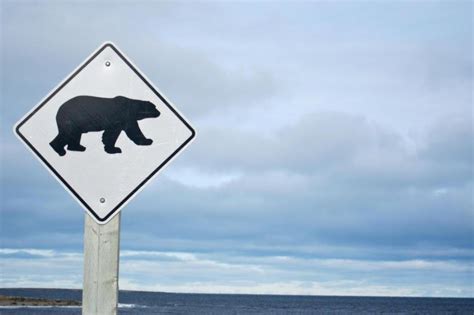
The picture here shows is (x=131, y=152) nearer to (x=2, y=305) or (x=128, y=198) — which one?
(x=128, y=198)

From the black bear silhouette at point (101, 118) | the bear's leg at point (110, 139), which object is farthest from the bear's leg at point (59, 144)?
the bear's leg at point (110, 139)

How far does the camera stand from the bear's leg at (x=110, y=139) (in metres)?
3.54

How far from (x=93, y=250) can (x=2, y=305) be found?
126515 millimetres

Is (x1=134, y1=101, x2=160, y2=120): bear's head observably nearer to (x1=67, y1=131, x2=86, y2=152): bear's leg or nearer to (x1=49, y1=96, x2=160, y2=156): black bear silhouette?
(x1=49, y1=96, x2=160, y2=156): black bear silhouette

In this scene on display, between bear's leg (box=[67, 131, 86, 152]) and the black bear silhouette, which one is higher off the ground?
the black bear silhouette

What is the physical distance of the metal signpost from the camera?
351 centimetres

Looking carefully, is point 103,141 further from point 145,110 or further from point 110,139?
point 145,110

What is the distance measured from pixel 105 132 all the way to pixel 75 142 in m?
0.15

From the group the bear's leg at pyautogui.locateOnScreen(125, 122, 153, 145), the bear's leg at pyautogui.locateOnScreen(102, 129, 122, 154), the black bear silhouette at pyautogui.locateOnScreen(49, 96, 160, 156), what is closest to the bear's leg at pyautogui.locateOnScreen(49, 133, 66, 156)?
the black bear silhouette at pyautogui.locateOnScreen(49, 96, 160, 156)

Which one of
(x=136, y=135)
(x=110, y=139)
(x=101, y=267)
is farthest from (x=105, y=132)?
(x=101, y=267)

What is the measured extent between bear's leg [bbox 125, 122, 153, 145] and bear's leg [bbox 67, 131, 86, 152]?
0.74ft

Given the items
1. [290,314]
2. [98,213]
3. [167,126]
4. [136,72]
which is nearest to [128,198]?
[98,213]

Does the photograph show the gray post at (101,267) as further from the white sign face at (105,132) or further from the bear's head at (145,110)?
the bear's head at (145,110)

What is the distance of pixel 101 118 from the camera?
3607 millimetres
